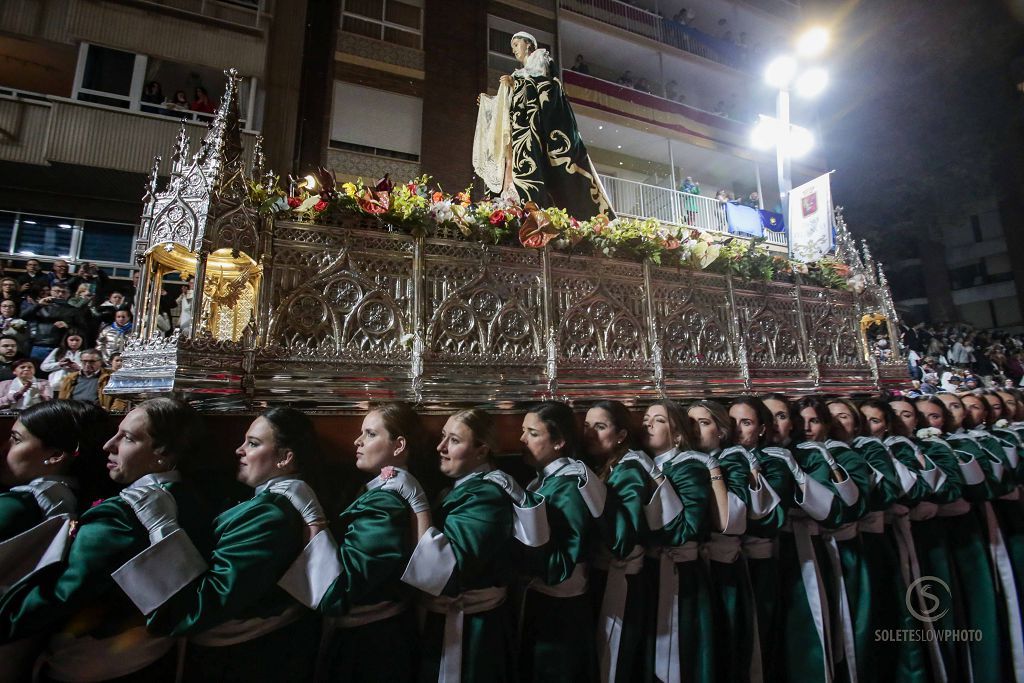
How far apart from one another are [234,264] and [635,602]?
3868 millimetres

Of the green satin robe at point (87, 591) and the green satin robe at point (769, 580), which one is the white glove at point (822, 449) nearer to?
the green satin robe at point (769, 580)

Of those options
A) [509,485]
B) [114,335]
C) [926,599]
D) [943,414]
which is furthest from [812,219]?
[114,335]

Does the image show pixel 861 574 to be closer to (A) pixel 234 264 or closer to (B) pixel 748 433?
(B) pixel 748 433

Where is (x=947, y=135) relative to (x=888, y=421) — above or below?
above

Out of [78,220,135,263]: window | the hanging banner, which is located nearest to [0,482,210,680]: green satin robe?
the hanging banner

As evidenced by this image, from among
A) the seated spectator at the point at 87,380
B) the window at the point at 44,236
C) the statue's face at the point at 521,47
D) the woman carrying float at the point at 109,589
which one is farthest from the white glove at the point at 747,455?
the window at the point at 44,236

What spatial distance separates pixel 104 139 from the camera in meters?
10.5

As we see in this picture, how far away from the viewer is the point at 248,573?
1.88m

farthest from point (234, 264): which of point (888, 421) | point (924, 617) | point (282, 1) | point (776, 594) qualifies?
point (282, 1)

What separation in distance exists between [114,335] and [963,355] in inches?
836

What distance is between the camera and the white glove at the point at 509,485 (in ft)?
8.15

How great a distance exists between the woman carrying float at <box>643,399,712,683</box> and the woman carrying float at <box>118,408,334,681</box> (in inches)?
77.6

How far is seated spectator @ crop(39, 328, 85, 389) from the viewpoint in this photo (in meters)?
6.11

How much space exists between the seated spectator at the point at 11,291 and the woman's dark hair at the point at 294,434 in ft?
27.5
